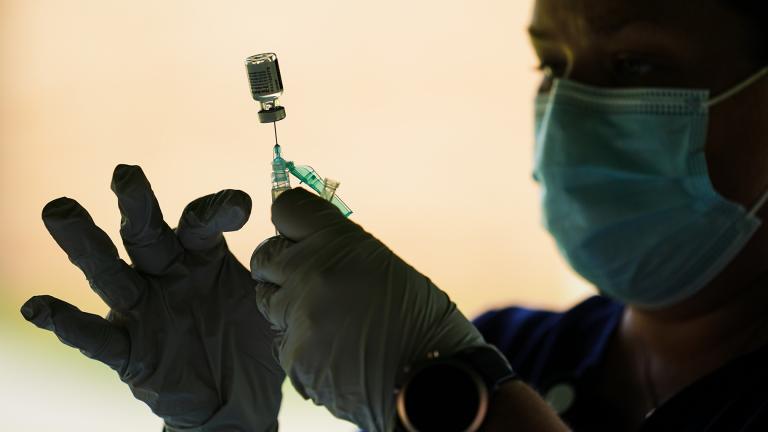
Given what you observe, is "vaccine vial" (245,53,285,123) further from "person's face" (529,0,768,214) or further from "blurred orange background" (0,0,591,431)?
"blurred orange background" (0,0,591,431)

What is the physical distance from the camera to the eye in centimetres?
108

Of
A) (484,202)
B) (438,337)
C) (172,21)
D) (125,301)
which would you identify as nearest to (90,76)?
(172,21)

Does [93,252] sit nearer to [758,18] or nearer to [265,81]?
[265,81]

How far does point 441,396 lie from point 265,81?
1.65 feet

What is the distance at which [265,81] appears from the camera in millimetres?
1148

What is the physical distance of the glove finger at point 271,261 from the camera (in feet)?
3.66

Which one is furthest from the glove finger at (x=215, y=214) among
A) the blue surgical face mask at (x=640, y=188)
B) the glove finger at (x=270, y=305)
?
the blue surgical face mask at (x=640, y=188)

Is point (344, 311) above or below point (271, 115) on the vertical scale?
below

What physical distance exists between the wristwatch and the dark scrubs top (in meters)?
0.28

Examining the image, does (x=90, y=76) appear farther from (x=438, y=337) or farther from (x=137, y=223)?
(x=438, y=337)

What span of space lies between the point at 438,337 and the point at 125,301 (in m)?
0.48

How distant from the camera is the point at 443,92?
3.44 meters

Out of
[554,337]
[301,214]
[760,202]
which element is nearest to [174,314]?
[301,214]

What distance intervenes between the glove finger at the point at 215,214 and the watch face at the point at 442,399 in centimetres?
35
